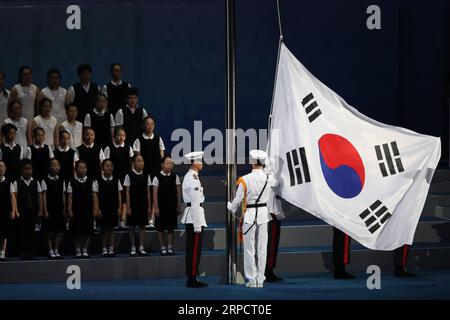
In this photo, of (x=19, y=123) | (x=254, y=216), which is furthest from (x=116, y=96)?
(x=254, y=216)

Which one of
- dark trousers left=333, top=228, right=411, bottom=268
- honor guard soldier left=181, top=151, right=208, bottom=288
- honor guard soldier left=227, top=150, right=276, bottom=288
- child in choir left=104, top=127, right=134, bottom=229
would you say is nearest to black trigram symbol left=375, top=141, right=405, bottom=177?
honor guard soldier left=227, top=150, right=276, bottom=288

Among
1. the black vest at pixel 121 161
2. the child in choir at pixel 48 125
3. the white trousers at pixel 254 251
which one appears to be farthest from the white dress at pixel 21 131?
the white trousers at pixel 254 251

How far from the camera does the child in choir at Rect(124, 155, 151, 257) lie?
1373 centimetres

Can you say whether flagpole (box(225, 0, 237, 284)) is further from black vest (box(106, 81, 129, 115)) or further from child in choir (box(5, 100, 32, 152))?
child in choir (box(5, 100, 32, 152))

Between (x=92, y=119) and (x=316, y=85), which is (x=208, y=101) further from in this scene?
(x=316, y=85)

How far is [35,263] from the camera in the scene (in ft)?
43.9

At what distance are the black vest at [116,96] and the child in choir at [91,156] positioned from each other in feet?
2.83

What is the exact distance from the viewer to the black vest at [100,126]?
1434 cm

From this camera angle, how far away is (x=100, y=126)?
14.3 metres

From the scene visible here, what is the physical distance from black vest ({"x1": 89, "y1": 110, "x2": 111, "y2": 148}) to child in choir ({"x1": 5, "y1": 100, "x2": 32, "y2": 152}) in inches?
34.8

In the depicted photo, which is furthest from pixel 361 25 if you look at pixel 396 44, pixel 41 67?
pixel 41 67

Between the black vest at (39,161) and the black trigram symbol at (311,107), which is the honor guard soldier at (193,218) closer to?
the black trigram symbol at (311,107)

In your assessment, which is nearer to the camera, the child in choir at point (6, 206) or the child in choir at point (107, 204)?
the child in choir at point (6, 206)

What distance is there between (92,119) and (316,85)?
328 centimetres
